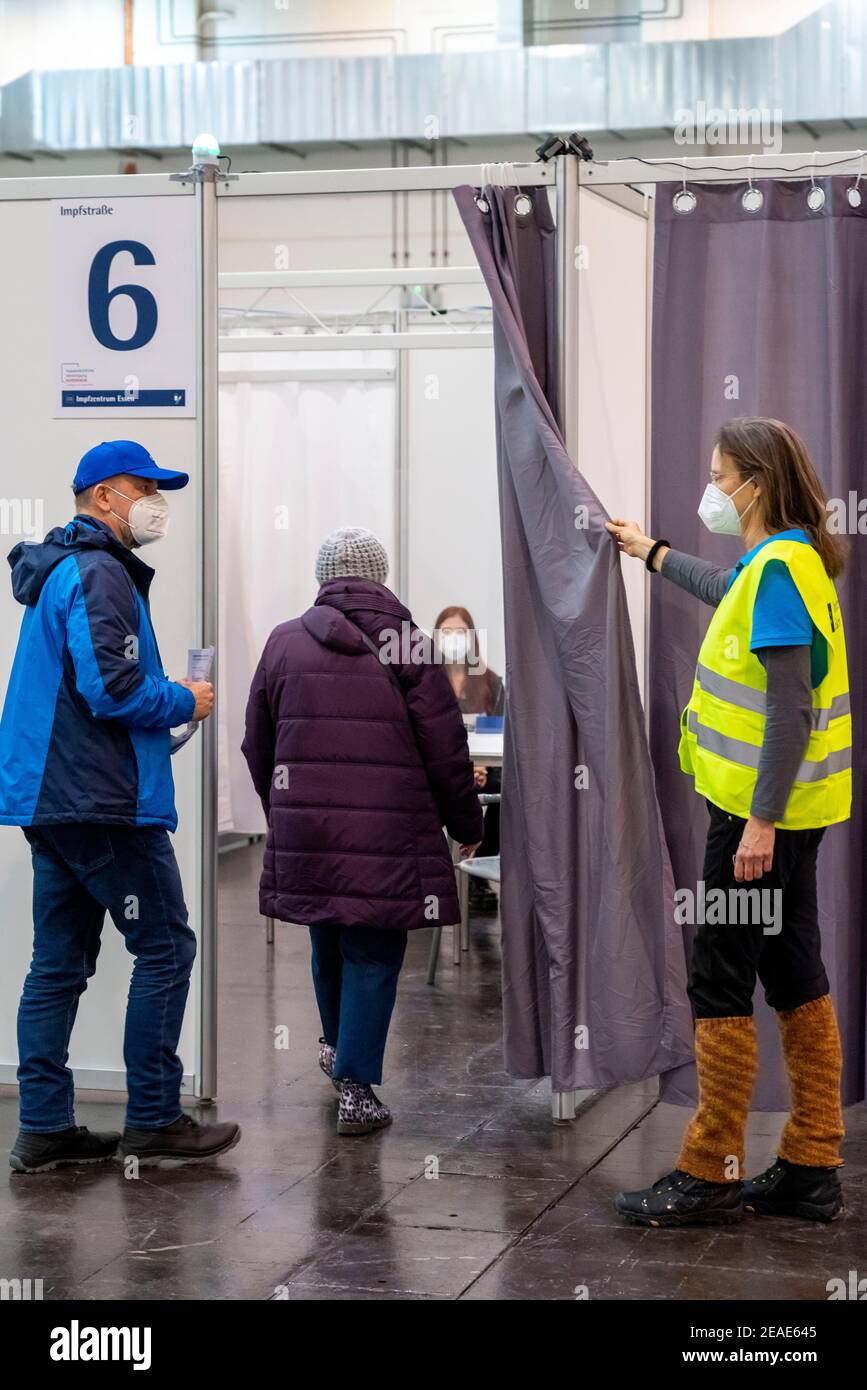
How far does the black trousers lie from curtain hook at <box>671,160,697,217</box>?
1274 millimetres

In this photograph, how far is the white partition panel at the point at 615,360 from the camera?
3.71 metres

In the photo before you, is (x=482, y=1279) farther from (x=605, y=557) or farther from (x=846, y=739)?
(x=605, y=557)

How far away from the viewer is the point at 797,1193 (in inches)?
125

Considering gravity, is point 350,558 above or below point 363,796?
above

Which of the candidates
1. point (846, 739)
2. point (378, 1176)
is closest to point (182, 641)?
point (378, 1176)

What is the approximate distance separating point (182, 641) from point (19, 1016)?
91 cm

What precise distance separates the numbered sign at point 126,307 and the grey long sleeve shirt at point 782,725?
5.13ft

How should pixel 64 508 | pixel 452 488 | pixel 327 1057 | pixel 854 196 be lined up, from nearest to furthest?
pixel 854 196, pixel 64 508, pixel 327 1057, pixel 452 488

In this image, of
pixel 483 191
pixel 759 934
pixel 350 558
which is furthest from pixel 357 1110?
pixel 483 191

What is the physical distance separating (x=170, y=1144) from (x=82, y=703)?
3.03ft

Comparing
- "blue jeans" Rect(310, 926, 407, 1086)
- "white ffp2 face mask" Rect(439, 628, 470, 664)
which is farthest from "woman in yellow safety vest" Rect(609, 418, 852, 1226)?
"white ffp2 face mask" Rect(439, 628, 470, 664)

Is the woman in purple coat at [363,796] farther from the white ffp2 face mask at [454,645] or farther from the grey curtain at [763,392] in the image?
the white ffp2 face mask at [454,645]

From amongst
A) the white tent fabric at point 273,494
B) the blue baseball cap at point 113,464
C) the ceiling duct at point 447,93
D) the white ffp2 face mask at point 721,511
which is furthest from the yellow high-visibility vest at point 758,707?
the ceiling duct at point 447,93

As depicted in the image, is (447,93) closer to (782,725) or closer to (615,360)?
(615,360)
